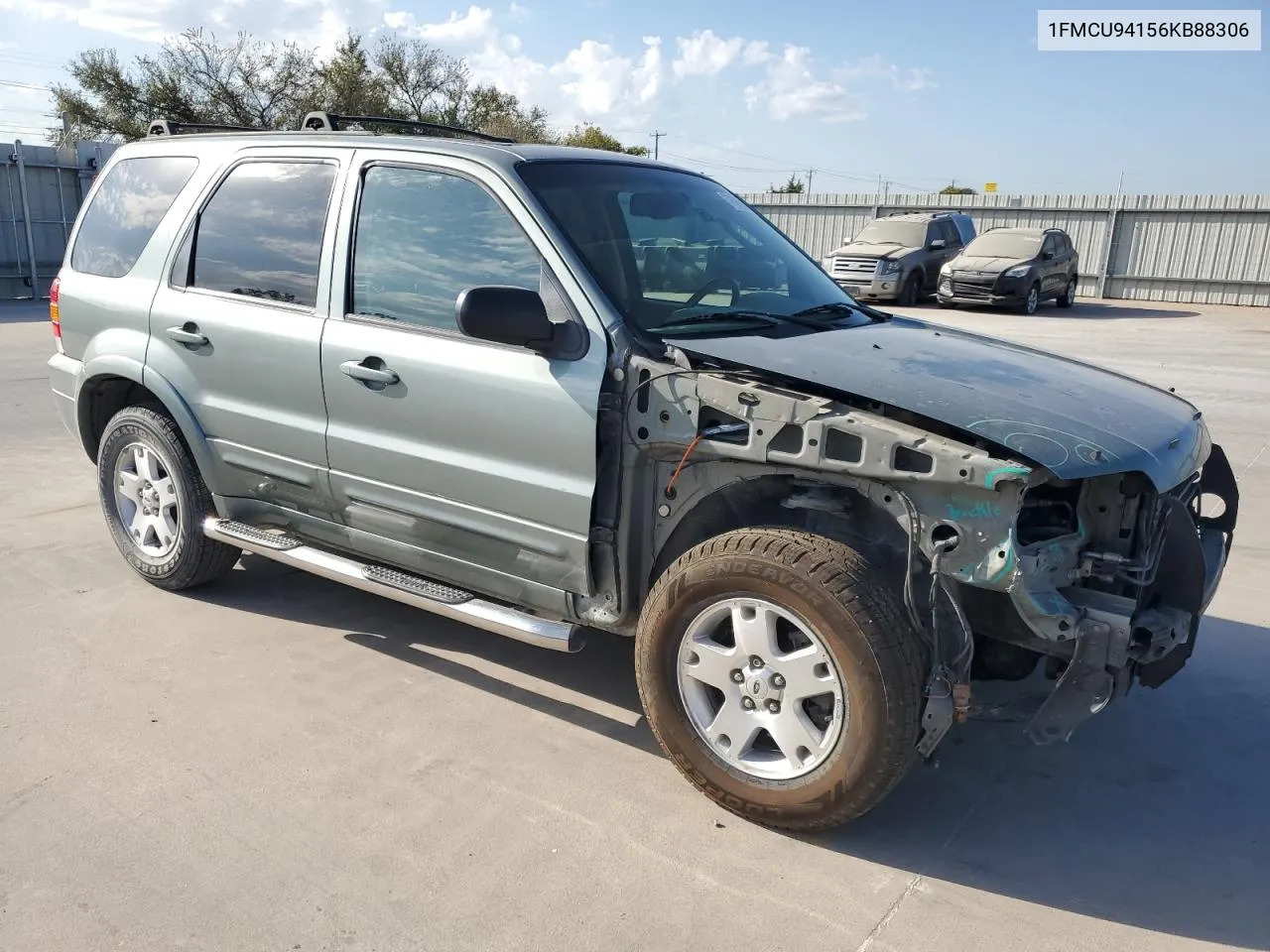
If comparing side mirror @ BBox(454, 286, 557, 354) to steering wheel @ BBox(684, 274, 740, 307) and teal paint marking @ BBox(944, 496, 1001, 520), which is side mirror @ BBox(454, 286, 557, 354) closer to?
steering wheel @ BBox(684, 274, 740, 307)

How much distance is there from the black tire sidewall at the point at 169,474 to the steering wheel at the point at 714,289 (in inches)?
95.7

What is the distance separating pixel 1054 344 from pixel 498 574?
44.9ft

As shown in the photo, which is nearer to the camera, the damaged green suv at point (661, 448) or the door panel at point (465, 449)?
the damaged green suv at point (661, 448)

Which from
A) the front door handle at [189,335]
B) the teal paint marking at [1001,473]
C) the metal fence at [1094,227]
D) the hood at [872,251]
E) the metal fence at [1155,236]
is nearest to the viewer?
the teal paint marking at [1001,473]

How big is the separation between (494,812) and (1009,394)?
2029 millimetres

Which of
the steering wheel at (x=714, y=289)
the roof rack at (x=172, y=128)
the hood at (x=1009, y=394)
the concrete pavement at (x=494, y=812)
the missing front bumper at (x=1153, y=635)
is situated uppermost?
the roof rack at (x=172, y=128)

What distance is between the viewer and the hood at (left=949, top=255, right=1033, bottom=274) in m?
20.0

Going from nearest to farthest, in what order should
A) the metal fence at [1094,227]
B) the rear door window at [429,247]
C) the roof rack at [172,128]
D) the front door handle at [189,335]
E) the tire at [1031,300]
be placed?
the rear door window at [429,247] < the front door handle at [189,335] < the roof rack at [172,128] < the tire at [1031,300] < the metal fence at [1094,227]

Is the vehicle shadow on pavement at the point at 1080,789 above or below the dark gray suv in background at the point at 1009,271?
below

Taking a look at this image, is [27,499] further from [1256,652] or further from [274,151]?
[1256,652]

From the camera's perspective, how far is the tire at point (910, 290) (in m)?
20.9

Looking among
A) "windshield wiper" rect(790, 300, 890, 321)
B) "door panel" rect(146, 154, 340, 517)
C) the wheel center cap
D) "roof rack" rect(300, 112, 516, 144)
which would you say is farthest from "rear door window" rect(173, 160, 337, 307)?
the wheel center cap

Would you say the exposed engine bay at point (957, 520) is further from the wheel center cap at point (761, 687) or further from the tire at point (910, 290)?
the tire at point (910, 290)

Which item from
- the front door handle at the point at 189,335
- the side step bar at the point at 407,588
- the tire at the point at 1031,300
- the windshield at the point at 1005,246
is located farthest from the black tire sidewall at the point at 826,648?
the windshield at the point at 1005,246
